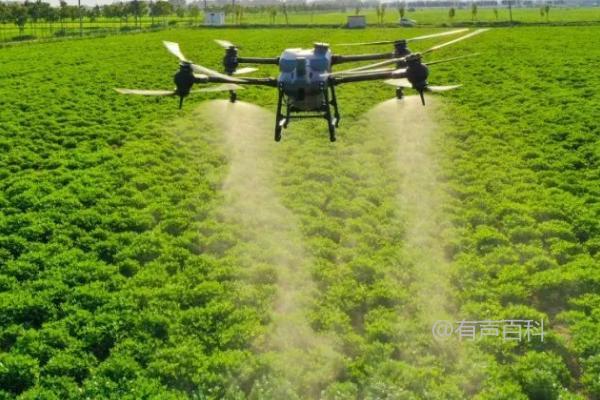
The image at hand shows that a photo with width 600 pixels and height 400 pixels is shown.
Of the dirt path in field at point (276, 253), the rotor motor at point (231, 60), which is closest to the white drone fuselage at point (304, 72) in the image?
the rotor motor at point (231, 60)

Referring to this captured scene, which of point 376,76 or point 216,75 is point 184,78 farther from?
point 376,76

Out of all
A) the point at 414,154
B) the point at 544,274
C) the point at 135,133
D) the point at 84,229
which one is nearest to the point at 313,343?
the point at 544,274

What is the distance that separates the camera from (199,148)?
3212 centimetres

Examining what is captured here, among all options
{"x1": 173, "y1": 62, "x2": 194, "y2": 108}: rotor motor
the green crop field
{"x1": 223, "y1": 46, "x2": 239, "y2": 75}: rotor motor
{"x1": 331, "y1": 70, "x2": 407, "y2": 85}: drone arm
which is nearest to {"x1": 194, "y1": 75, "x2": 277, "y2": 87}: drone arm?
{"x1": 173, "y1": 62, "x2": 194, "y2": 108}: rotor motor

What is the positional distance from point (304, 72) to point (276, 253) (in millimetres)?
8421

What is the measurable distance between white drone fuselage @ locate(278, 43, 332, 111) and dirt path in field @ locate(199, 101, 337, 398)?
6893mm

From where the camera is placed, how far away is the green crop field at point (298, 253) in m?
15.2

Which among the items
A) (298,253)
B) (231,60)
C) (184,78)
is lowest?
(298,253)

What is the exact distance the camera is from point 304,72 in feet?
47.2

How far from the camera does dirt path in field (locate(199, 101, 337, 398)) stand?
Result: 50.3 feet

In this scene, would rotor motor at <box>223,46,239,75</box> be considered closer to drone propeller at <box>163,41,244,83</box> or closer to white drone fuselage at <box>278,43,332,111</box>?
drone propeller at <box>163,41,244,83</box>

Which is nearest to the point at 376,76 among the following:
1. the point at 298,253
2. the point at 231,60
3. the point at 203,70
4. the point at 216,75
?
the point at 216,75

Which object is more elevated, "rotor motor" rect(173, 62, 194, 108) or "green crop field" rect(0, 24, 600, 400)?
"rotor motor" rect(173, 62, 194, 108)

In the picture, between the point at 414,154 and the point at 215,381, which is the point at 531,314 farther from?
the point at 414,154
